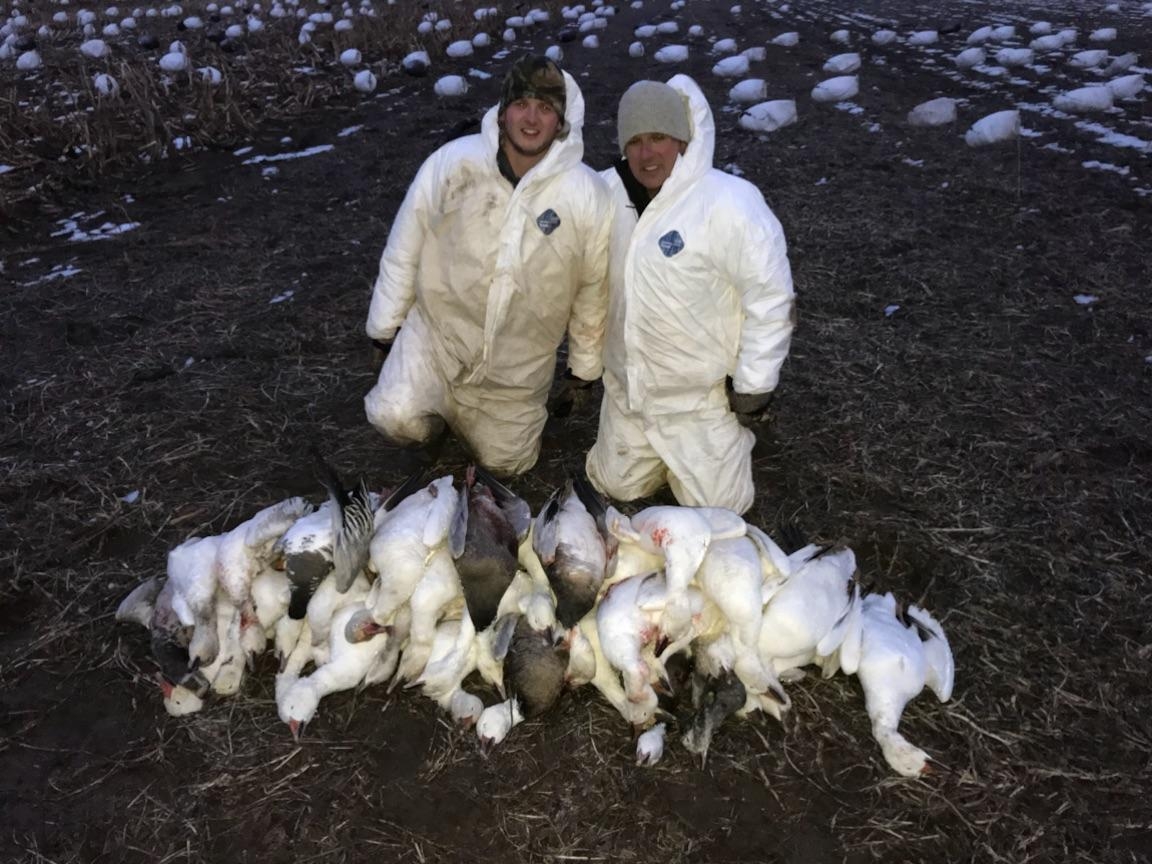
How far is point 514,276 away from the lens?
3947 millimetres

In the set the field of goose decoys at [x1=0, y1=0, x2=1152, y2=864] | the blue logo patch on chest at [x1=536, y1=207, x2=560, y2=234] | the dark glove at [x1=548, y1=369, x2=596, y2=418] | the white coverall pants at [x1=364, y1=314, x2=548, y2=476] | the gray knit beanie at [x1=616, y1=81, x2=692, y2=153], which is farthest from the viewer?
the dark glove at [x1=548, y1=369, x2=596, y2=418]

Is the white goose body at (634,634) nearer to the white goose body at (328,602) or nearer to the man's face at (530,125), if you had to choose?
the white goose body at (328,602)

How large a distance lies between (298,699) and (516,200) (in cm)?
228

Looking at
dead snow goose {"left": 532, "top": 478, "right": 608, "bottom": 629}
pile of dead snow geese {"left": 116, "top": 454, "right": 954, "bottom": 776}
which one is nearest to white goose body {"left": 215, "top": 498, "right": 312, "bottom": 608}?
pile of dead snow geese {"left": 116, "top": 454, "right": 954, "bottom": 776}

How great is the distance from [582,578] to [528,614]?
0.93 feet

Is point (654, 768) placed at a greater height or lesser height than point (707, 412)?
lesser

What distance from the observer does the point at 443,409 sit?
445 centimetres

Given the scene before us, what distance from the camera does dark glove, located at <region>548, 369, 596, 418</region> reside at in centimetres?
441

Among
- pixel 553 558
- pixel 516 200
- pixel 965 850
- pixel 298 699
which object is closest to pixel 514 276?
pixel 516 200

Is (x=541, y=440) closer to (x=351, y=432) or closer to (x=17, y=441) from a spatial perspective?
(x=351, y=432)

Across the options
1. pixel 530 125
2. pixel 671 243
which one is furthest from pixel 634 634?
pixel 530 125

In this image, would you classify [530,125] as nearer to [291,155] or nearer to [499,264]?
[499,264]

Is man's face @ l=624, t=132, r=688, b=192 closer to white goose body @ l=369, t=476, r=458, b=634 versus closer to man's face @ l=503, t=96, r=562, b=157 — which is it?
man's face @ l=503, t=96, r=562, b=157

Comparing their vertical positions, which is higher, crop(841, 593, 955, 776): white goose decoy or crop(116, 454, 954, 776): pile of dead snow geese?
crop(116, 454, 954, 776): pile of dead snow geese
